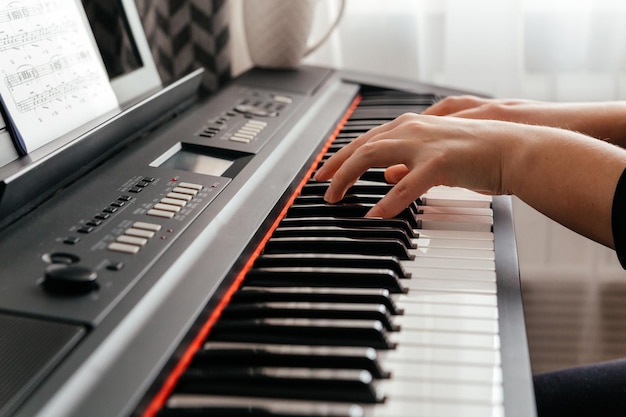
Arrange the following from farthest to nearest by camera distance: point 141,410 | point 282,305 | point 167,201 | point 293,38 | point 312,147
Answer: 1. point 293,38
2. point 312,147
3. point 167,201
4. point 282,305
5. point 141,410

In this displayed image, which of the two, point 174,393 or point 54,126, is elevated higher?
point 54,126

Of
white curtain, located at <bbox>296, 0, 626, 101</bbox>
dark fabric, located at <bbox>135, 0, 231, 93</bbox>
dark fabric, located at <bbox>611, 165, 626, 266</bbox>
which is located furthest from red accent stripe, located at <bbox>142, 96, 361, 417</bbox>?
white curtain, located at <bbox>296, 0, 626, 101</bbox>

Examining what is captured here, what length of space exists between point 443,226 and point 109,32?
0.59 meters

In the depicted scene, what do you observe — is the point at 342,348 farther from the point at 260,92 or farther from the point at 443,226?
the point at 260,92

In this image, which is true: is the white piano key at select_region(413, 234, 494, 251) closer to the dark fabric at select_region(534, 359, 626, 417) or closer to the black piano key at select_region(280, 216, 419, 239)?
the black piano key at select_region(280, 216, 419, 239)

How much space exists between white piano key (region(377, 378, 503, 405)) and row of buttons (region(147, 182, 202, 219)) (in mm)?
333

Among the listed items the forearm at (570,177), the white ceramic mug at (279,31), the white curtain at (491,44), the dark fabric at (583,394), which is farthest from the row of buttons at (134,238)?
the white curtain at (491,44)

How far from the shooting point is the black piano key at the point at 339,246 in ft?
2.60

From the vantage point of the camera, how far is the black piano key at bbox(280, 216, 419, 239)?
860 millimetres

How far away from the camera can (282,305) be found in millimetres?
677

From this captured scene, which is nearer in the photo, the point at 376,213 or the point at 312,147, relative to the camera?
the point at 376,213

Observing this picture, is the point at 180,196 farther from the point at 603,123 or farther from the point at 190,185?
the point at 603,123

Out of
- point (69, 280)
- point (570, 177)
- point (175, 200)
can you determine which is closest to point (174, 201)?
point (175, 200)

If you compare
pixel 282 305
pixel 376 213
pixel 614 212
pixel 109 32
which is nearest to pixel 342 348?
pixel 282 305
